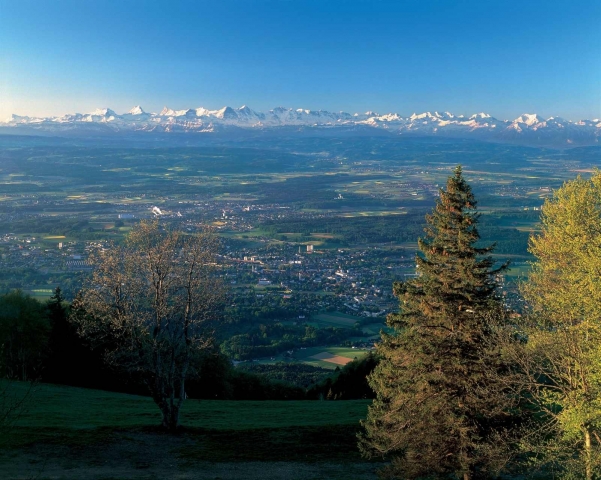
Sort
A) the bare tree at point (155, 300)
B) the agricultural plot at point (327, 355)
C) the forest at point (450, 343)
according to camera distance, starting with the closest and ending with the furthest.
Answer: the forest at point (450, 343), the bare tree at point (155, 300), the agricultural plot at point (327, 355)

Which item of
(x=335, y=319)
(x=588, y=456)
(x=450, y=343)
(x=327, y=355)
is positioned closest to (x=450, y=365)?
(x=450, y=343)

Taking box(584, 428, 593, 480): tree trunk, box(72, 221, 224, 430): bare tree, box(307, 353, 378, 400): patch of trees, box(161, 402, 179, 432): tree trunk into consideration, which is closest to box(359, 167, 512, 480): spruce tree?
box(584, 428, 593, 480): tree trunk

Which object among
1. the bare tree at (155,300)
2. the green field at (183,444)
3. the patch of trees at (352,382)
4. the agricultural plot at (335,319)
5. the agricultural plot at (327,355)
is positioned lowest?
the agricultural plot at (327,355)

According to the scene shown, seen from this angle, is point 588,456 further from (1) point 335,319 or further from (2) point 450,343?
(1) point 335,319

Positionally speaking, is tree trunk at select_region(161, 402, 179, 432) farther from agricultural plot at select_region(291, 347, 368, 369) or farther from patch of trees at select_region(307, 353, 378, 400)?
agricultural plot at select_region(291, 347, 368, 369)

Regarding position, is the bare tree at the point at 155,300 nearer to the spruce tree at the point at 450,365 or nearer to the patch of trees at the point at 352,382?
the spruce tree at the point at 450,365

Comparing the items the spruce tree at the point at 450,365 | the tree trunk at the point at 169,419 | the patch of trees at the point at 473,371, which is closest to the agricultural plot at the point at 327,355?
the tree trunk at the point at 169,419

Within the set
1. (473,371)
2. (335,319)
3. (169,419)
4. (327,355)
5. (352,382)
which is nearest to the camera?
(473,371)
